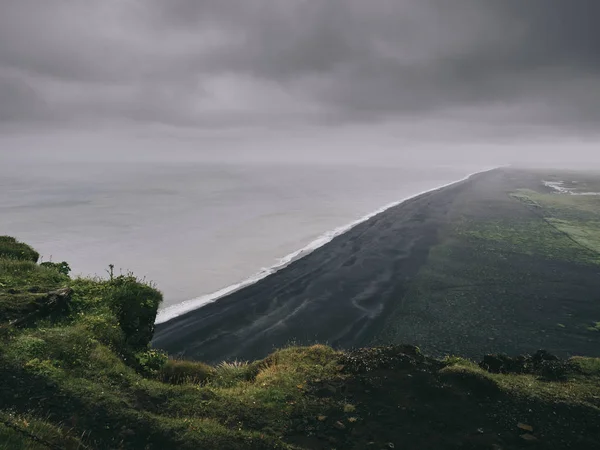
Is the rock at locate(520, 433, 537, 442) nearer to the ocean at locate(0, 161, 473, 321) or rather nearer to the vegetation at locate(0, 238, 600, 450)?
the vegetation at locate(0, 238, 600, 450)

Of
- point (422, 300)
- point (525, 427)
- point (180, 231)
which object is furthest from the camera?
point (180, 231)

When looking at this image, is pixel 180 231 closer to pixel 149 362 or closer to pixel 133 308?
pixel 133 308

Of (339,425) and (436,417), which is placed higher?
(339,425)

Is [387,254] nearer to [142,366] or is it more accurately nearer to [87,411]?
[142,366]

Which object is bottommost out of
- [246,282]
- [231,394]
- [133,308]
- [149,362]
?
[231,394]

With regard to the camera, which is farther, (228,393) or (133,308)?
(133,308)

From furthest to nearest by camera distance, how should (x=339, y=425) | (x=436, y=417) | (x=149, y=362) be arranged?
(x=149, y=362) → (x=436, y=417) → (x=339, y=425)

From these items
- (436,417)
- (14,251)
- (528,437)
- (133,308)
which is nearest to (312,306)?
(133,308)

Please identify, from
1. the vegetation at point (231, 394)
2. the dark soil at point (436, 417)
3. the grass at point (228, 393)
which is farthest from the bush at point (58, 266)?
the dark soil at point (436, 417)
